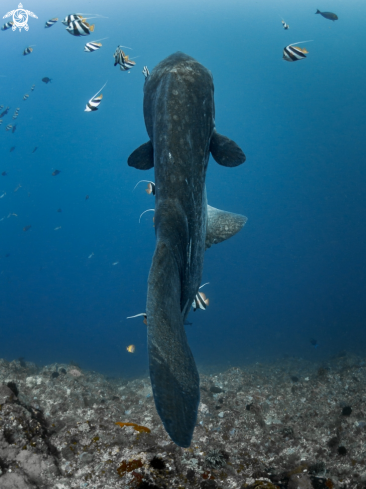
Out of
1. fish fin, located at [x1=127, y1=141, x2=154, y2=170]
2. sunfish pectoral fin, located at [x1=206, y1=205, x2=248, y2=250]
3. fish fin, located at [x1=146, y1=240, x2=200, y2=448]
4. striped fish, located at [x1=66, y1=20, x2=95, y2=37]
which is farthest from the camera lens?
striped fish, located at [x1=66, y1=20, x2=95, y2=37]

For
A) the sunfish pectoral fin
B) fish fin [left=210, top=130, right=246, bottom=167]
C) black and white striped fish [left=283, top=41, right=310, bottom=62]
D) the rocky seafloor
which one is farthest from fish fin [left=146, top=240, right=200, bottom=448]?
black and white striped fish [left=283, top=41, right=310, bottom=62]

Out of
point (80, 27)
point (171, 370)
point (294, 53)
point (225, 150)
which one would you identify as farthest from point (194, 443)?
point (80, 27)

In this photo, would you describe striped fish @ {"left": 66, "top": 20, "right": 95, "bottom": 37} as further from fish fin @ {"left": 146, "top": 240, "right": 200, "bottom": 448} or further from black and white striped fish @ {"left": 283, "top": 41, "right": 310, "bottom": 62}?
fish fin @ {"left": 146, "top": 240, "right": 200, "bottom": 448}

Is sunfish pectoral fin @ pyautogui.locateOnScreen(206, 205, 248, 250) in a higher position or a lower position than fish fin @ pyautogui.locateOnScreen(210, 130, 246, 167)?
lower

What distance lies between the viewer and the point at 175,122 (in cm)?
252

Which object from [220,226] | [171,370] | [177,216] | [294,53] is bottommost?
[220,226]

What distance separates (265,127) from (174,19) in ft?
72.3

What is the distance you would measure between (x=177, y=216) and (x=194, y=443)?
3.54 metres

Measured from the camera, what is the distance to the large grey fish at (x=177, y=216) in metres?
1.64

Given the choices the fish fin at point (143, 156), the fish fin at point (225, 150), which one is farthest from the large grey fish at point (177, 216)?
the fish fin at point (143, 156)

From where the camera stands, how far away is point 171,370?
5.38 ft

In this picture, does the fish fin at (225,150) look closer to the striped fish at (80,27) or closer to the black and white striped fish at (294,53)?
the black and white striped fish at (294,53)

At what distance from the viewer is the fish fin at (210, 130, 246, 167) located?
3186 millimetres

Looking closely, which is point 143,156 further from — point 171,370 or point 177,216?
point 171,370
